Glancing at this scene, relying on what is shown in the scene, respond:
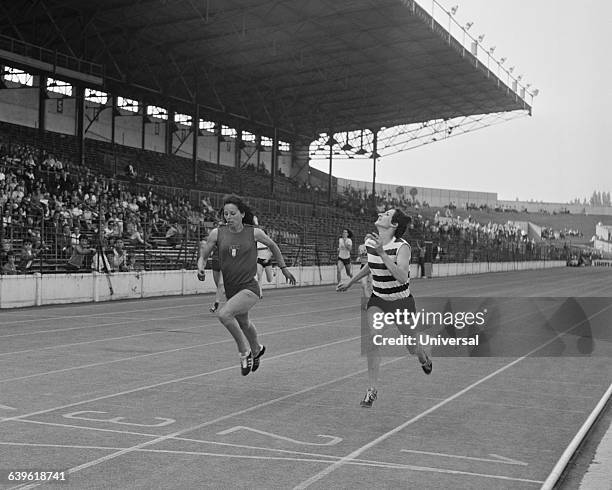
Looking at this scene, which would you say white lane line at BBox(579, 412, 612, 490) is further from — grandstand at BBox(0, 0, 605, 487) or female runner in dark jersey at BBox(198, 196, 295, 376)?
grandstand at BBox(0, 0, 605, 487)

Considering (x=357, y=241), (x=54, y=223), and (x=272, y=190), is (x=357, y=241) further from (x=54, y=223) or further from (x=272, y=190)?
(x=54, y=223)

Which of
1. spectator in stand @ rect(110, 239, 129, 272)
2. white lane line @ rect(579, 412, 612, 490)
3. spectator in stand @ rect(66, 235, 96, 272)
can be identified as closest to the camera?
white lane line @ rect(579, 412, 612, 490)

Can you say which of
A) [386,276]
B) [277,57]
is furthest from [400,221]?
[277,57]

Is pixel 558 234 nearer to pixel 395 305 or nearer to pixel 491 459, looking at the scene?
pixel 395 305

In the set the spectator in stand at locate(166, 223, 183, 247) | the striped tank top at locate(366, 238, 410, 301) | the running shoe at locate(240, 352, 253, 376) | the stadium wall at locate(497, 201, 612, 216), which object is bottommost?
the running shoe at locate(240, 352, 253, 376)

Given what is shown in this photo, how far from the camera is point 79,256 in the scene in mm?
23188

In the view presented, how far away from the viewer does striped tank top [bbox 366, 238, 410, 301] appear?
826 centimetres

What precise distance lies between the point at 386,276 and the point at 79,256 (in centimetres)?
1629

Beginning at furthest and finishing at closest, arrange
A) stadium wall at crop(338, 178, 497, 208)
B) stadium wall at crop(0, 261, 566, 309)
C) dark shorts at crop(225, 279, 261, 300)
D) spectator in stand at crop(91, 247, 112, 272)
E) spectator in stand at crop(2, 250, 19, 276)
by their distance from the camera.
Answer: stadium wall at crop(338, 178, 497, 208)
spectator in stand at crop(91, 247, 112, 272)
spectator in stand at crop(2, 250, 19, 276)
stadium wall at crop(0, 261, 566, 309)
dark shorts at crop(225, 279, 261, 300)

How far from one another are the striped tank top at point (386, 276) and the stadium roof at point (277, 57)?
2945cm

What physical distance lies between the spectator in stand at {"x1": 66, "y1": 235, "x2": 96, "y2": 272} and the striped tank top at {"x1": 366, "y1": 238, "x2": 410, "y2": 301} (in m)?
15.9

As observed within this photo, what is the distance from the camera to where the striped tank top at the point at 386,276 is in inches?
325

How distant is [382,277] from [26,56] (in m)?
30.2

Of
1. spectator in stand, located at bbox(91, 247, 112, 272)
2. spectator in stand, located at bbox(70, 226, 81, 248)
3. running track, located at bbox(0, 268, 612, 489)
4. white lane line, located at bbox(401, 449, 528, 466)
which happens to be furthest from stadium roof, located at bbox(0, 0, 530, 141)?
white lane line, located at bbox(401, 449, 528, 466)
